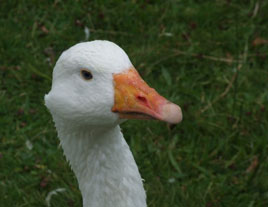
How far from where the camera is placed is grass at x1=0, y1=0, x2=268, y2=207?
139 inches

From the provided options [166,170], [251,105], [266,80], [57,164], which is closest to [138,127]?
[166,170]

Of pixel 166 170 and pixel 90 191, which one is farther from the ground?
pixel 90 191

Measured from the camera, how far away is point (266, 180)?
348 centimetres

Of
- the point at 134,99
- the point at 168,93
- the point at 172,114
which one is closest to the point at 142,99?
the point at 134,99

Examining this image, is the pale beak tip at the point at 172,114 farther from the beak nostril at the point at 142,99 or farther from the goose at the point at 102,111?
the beak nostril at the point at 142,99

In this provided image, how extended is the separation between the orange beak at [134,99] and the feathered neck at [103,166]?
0.23 m

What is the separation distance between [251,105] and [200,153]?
607 mm

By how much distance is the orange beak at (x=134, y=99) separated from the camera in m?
1.94

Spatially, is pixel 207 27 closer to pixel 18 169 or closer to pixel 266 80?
pixel 266 80

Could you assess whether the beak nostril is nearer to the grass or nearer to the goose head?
the goose head

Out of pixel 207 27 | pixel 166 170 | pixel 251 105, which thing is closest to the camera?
pixel 166 170

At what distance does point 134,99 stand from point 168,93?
83.7 inches

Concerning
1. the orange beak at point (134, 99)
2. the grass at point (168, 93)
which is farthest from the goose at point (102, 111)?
the grass at point (168, 93)

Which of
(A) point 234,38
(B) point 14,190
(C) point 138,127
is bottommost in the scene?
(B) point 14,190
